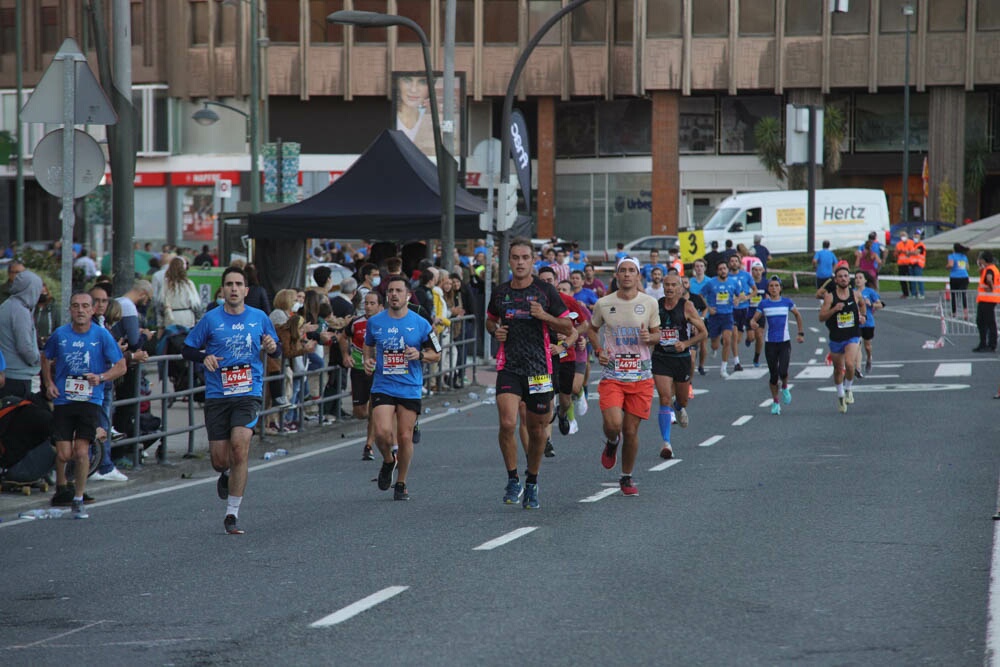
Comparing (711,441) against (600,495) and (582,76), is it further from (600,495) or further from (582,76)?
(582,76)

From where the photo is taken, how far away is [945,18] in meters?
66.0

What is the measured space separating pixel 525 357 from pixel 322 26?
5717 centimetres

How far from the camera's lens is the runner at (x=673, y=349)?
632 inches

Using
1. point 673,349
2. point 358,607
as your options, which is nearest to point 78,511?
point 358,607

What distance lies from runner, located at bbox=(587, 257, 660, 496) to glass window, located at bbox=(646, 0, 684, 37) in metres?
55.5

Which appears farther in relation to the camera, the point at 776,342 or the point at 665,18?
the point at 665,18

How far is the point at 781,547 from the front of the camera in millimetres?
10031

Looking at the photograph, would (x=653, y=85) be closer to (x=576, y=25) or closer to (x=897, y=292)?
(x=576, y=25)

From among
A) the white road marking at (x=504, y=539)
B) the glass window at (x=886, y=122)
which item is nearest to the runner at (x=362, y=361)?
the white road marking at (x=504, y=539)

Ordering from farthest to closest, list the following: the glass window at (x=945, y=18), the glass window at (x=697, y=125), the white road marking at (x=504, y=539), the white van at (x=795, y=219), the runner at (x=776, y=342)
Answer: the glass window at (x=697, y=125), the glass window at (x=945, y=18), the white van at (x=795, y=219), the runner at (x=776, y=342), the white road marking at (x=504, y=539)

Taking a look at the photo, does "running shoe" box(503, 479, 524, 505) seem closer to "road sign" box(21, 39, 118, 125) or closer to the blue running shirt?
the blue running shirt

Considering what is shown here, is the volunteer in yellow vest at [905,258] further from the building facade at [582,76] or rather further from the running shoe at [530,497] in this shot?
the running shoe at [530,497]

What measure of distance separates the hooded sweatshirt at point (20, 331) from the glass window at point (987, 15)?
2289 inches

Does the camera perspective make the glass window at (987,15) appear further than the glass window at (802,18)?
No
